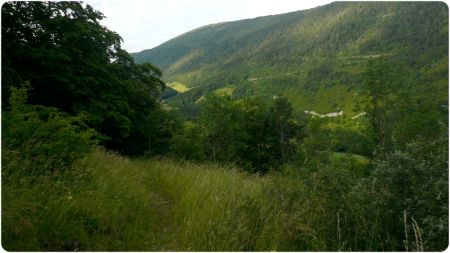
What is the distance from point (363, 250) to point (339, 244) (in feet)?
1.20

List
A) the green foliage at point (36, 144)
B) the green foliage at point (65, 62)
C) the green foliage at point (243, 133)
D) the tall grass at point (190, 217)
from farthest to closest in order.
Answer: the green foliage at point (243, 133) < the green foliage at point (65, 62) < the green foliage at point (36, 144) < the tall grass at point (190, 217)

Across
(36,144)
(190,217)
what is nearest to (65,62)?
(36,144)

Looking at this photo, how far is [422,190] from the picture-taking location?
203 inches

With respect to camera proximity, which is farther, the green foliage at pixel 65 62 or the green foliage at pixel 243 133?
the green foliage at pixel 243 133

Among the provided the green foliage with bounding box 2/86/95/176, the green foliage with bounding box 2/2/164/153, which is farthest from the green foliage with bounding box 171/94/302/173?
the green foliage with bounding box 2/86/95/176

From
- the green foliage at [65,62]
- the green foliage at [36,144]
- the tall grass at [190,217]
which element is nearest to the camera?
the tall grass at [190,217]

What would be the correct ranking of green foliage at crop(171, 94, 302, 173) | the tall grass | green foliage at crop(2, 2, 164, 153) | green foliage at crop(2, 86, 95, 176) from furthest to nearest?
green foliage at crop(171, 94, 302, 173) < green foliage at crop(2, 2, 164, 153) < green foliage at crop(2, 86, 95, 176) < the tall grass

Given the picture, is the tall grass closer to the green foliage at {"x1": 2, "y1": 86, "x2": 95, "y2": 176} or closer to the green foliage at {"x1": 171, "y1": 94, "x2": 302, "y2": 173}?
the green foliage at {"x1": 2, "y1": 86, "x2": 95, "y2": 176}

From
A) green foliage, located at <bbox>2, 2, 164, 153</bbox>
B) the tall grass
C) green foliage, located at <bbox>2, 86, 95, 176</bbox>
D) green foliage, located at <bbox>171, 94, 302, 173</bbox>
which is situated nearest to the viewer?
the tall grass

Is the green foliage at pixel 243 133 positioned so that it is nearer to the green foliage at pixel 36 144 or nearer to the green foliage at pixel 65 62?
the green foliage at pixel 65 62

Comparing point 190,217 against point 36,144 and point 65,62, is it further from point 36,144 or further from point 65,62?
point 65,62

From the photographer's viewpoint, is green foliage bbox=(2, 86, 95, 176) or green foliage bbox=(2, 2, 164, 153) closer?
green foliage bbox=(2, 86, 95, 176)

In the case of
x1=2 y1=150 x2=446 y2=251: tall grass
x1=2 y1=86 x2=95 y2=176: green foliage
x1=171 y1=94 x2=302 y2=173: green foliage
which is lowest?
x1=171 y1=94 x2=302 y2=173: green foliage

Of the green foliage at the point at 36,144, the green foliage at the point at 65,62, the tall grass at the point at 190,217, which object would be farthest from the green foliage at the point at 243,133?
the tall grass at the point at 190,217
